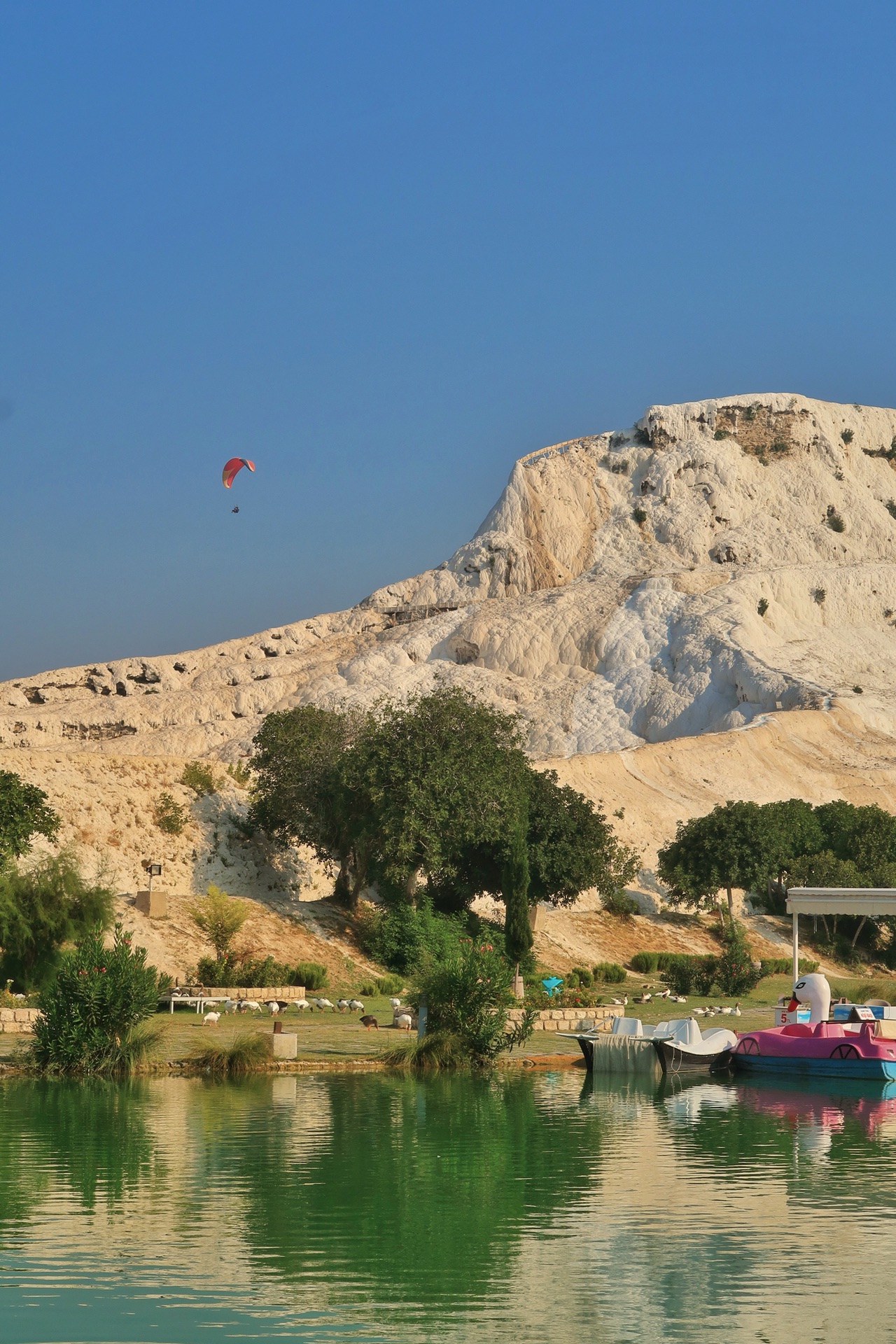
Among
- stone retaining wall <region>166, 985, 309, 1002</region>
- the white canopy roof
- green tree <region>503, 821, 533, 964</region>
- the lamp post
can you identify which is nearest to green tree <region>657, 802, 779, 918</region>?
green tree <region>503, 821, 533, 964</region>

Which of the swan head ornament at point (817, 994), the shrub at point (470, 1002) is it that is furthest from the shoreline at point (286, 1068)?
the swan head ornament at point (817, 994)

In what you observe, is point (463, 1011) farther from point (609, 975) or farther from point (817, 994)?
point (609, 975)

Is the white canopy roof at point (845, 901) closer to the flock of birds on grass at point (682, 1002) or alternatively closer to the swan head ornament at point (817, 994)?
the swan head ornament at point (817, 994)

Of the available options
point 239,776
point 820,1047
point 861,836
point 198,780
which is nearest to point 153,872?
point 198,780

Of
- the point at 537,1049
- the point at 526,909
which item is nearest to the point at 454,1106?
the point at 537,1049

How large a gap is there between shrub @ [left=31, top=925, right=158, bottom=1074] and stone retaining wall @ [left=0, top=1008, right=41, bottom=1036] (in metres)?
4.12

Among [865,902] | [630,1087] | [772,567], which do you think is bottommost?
[630,1087]

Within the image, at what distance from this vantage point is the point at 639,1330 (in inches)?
335

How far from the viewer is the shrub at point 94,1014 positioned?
64.8 feet

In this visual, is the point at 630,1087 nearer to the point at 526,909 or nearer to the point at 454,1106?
the point at 454,1106

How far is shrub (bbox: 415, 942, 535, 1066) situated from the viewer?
21.2 m

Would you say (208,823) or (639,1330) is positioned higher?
(208,823)

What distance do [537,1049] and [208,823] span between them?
22.6m

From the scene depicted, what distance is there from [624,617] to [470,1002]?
83.8 metres
